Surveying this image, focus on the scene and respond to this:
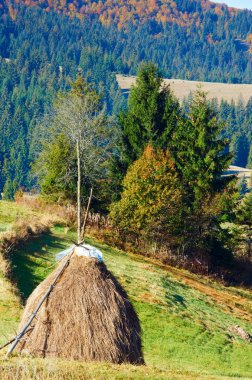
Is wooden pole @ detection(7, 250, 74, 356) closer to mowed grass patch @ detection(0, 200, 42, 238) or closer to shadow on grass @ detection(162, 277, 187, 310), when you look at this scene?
shadow on grass @ detection(162, 277, 187, 310)

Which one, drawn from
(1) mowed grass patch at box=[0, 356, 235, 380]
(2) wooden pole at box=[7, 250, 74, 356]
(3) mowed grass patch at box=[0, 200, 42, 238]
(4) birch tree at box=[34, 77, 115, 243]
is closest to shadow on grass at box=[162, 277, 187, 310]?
(3) mowed grass patch at box=[0, 200, 42, 238]

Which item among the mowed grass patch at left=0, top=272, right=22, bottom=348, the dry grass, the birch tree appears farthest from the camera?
the birch tree

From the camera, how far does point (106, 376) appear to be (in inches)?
492

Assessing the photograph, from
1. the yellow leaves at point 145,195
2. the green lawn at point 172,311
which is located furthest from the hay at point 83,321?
the yellow leaves at point 145,195

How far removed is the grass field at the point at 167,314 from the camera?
19297mm

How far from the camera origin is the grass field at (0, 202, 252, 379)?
19297 millimetres

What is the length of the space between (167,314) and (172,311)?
0.54 m

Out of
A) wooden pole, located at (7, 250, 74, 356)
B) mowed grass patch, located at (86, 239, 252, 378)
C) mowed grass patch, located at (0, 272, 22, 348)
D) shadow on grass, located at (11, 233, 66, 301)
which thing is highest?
wooden pole, located at (7, 250, 74, 356)

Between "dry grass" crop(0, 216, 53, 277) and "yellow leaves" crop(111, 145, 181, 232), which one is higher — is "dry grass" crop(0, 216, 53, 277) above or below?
below

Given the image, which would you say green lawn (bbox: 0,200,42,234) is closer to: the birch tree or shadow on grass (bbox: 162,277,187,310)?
shadow on grass (bbox: 162,277,187,310)

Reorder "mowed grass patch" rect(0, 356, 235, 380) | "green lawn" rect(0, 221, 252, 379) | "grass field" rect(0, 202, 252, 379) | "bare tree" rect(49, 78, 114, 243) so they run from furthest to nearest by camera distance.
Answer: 1. "bare tree" rect(49, 78, 114, 243)
2. "green lawn" rect(0, 221, 252, 379)
3. "grass field" rect(0, 202, 252, 379)
4. "mowed grass patch" rect(0, 356, 235, 380)

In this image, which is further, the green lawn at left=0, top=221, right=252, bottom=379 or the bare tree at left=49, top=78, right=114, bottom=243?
the bare tree at left=49, top=78, right=114, bottom=243

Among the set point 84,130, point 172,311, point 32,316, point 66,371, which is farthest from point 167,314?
point 84,130

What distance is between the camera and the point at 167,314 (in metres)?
25.3
